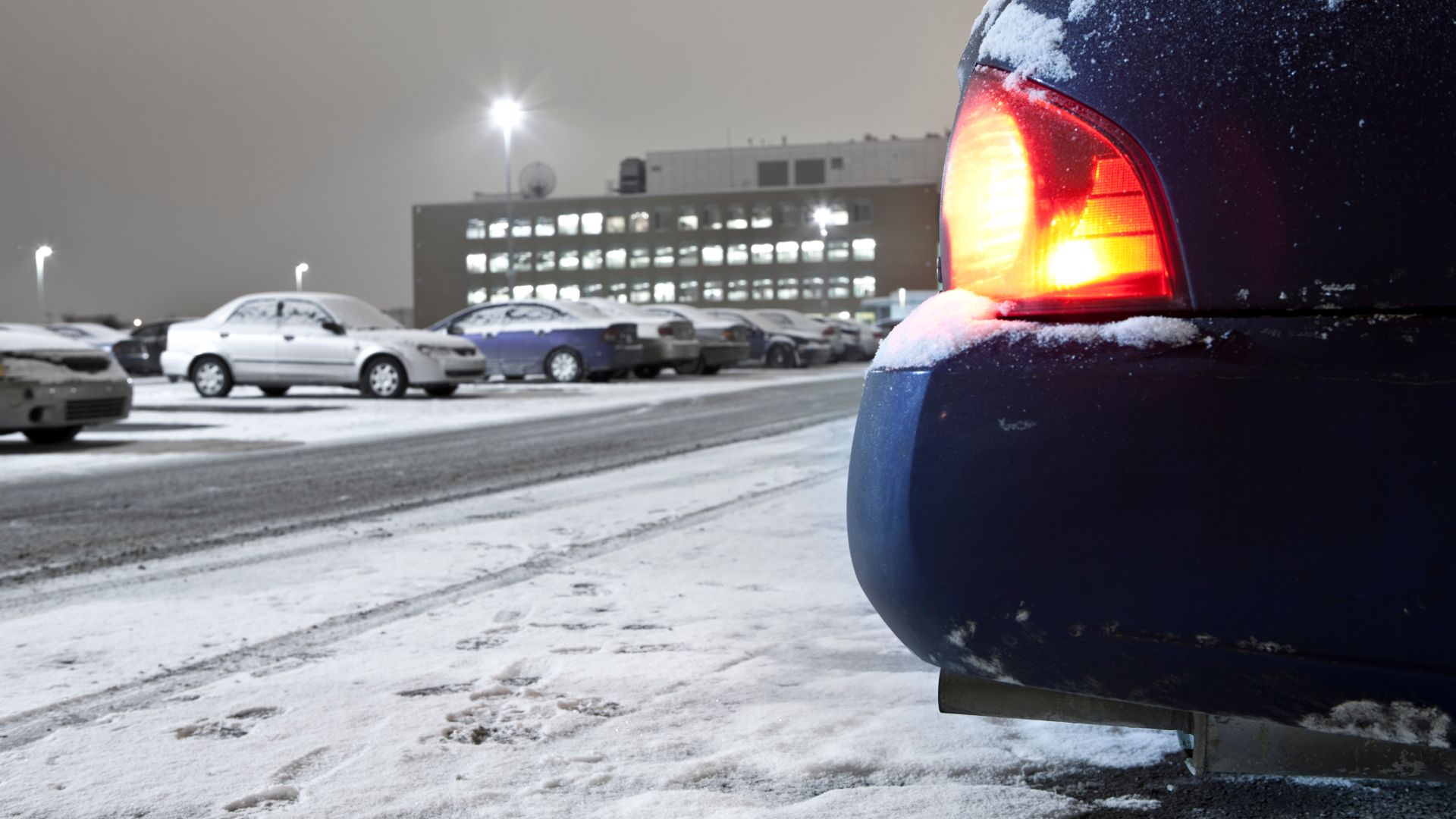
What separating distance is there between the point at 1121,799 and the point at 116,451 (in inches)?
399

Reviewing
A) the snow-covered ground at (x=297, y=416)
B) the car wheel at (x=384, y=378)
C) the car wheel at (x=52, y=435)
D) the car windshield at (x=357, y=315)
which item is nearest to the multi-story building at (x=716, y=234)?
the snow-covered ground at (x=297, y=416)

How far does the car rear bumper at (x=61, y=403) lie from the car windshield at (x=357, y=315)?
6.83 metres

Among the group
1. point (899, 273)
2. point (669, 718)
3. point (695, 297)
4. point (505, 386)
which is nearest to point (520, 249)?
point (695, 297)

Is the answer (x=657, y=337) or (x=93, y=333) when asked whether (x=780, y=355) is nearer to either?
(x=657, y=337)

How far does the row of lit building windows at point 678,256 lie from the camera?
102250 millimetres

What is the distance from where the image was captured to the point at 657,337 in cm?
2298

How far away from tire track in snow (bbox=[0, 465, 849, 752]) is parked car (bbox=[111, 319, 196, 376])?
1109 inches

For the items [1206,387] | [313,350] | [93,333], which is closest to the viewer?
[1206,387]

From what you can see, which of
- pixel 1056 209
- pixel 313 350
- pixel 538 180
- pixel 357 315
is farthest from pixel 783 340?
pixel 538 180

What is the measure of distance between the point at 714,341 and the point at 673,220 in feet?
269

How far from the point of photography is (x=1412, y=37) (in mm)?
1607

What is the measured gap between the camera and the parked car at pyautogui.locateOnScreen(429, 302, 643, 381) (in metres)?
21.8

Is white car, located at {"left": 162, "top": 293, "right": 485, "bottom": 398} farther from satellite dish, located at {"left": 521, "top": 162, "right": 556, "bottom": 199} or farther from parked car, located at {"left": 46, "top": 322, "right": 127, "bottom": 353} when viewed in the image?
satellite dish, located at {"left": 521, "top": 162, "right": 556, "bottom": 199}

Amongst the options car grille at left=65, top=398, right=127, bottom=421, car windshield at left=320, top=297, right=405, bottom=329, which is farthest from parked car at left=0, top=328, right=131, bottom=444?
car windshield at left=320, top=297, right=405, bottom=329
